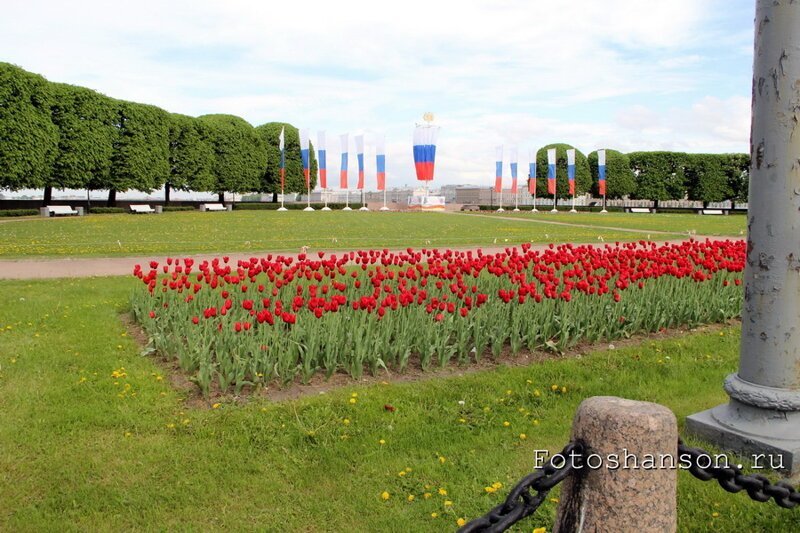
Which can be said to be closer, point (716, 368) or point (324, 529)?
point (324, 529)

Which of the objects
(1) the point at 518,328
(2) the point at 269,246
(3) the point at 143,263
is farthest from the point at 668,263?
(2) the point at 269,246

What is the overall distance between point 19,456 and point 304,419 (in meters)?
1.84

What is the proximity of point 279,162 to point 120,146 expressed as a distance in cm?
1811

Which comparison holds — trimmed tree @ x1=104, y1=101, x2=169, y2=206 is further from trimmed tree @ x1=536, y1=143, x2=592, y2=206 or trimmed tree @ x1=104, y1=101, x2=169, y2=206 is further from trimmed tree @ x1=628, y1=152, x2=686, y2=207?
trimmed tree @ x1=628, y1=152, x2=686, y2=207

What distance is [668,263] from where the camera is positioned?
8.45m

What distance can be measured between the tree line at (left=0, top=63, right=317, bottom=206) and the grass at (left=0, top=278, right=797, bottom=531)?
34637 millimetres

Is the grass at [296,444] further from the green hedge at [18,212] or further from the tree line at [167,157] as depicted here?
the tree line at [167,157]

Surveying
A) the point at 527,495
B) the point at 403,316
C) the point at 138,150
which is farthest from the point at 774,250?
the point at 138,150

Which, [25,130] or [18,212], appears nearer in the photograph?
[25,130]

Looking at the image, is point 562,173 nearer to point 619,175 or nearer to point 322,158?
point 619,175

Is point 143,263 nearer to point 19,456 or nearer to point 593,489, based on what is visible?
point 19,456

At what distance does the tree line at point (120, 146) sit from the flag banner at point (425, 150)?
10811mm

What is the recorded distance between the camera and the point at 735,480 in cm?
228

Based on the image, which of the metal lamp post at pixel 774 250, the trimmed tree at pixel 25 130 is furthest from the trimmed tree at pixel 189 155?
the metal lamp post at pixel 774 250
